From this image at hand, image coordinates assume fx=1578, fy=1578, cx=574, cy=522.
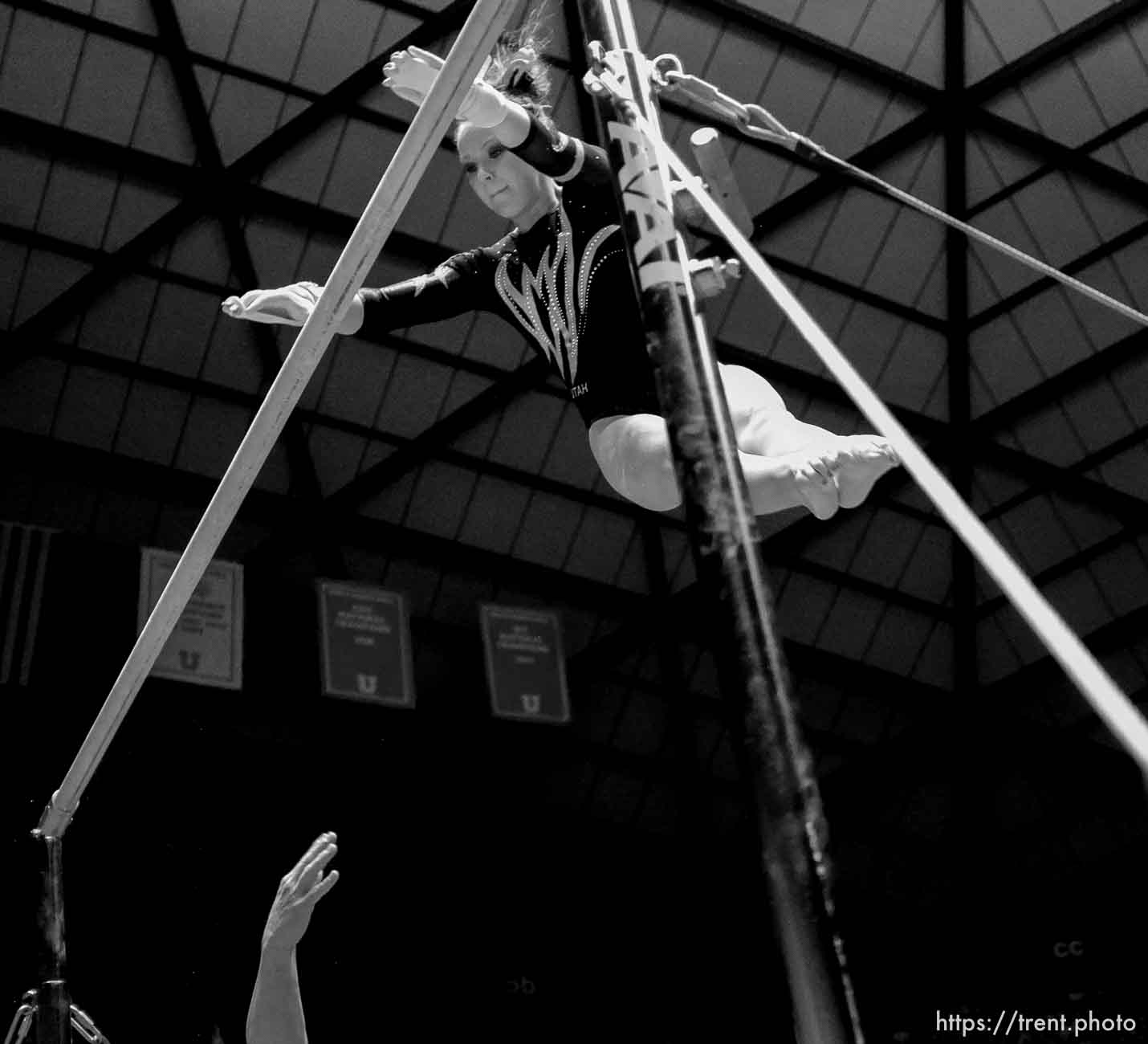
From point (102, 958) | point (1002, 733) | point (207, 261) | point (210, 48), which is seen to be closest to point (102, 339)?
point (207, 261)

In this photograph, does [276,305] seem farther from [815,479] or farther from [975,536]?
[975,536]

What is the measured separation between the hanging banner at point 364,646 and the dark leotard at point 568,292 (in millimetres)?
9359

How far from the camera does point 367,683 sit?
43.3 feet

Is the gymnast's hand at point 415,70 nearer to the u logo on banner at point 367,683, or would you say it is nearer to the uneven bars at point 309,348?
the uneven bars at point 309,348

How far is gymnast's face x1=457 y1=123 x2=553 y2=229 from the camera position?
372 cm

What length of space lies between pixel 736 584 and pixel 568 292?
1.81 metres

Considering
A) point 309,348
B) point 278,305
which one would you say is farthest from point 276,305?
point 309,348

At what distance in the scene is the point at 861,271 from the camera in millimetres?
13148

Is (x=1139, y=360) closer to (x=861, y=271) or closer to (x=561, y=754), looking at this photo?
(x=861, y=271)

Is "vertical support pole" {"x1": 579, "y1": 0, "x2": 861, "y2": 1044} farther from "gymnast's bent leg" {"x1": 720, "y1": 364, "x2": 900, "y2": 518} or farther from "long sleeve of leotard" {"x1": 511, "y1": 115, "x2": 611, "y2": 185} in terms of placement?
"long sleeve of leotard" {"x1": 511, "y1": 115, "x2": 611, "y2": 185}

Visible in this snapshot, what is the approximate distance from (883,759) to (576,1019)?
13.1ft

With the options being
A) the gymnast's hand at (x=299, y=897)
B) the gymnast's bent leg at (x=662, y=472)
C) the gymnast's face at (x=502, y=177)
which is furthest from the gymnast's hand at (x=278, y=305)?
the gymnast's hand at (x=299, y=897)

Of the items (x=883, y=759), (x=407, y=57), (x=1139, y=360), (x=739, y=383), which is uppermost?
(x=1139, y=360)

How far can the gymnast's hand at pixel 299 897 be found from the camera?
3.22 m
